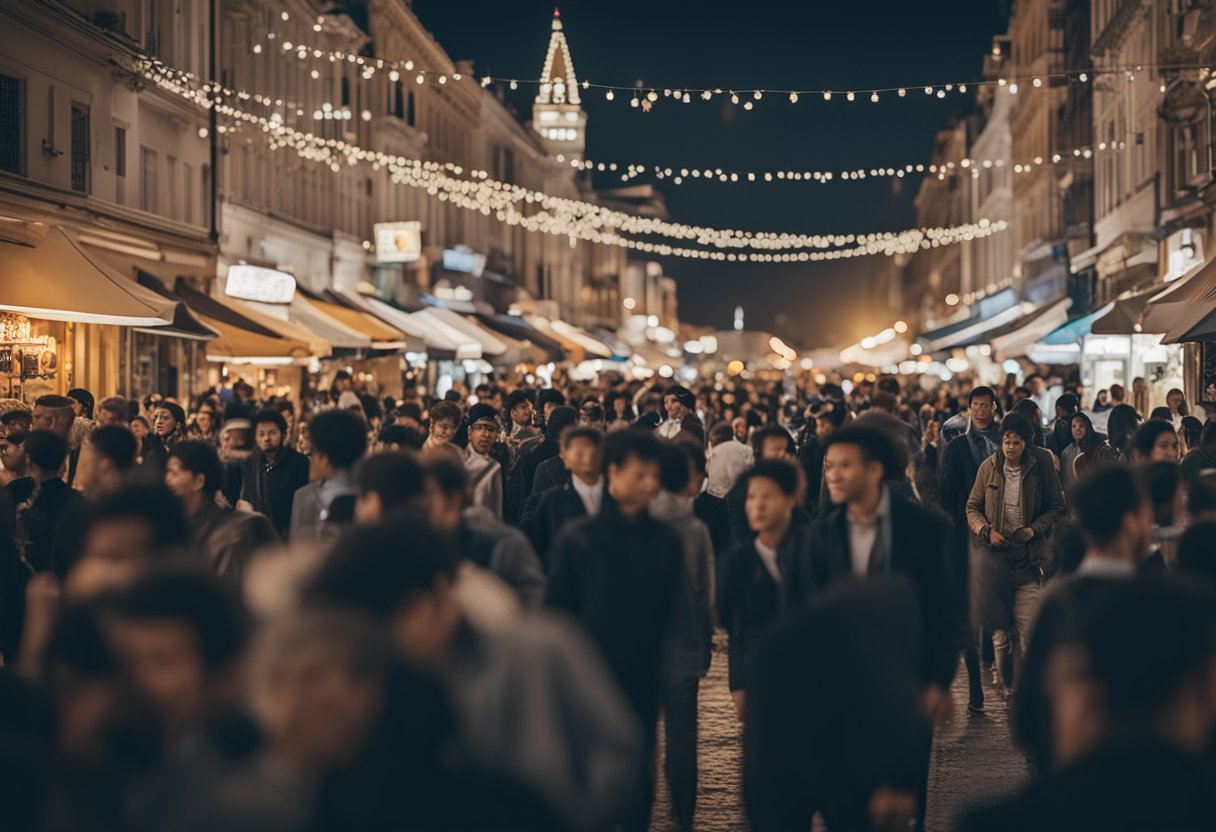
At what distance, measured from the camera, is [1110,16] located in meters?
41.8

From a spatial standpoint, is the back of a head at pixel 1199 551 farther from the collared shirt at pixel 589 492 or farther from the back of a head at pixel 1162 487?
the collared shirt at pixel 589 492

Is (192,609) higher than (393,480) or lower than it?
lower

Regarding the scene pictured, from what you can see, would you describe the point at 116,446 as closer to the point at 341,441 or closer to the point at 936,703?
the point at 341,441

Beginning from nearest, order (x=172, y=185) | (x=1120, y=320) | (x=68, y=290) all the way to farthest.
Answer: (x=68, y=290), (x=1120, y=320), (x=172, y=185)

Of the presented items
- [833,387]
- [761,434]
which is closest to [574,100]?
[833,387]

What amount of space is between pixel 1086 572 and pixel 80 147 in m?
24.3

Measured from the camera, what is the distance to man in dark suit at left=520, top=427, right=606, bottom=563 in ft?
27.9

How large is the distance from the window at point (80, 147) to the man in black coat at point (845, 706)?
78.4 feet

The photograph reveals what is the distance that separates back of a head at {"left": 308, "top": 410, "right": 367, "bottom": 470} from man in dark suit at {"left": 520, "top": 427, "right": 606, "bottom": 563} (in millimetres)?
1161

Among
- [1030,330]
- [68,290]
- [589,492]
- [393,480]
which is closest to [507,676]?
[393,480]

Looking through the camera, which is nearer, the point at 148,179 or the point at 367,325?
the point at 148,179

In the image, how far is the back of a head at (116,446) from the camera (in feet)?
28.1

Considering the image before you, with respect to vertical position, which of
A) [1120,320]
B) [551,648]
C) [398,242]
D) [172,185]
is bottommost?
[551,648]

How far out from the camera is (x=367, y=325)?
35969 mm
